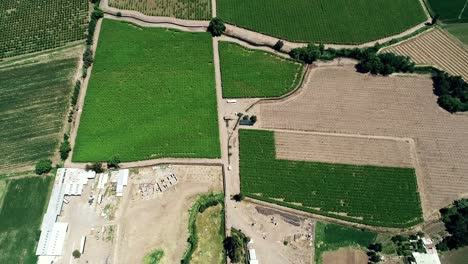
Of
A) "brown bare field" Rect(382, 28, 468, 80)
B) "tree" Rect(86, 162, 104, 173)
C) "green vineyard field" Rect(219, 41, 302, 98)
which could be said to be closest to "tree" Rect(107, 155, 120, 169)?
"tree" Rect(86, 162, 104, 173)

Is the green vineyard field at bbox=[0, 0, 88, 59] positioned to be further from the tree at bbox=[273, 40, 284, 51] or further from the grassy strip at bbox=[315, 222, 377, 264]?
the grassy strip at bbox=[315, 222, 377, 264]

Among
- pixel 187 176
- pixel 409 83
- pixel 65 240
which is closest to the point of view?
pixel 65 240

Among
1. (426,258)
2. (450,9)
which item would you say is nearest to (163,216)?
(426,258)

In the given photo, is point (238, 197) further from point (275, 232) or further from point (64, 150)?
point (64, 150)

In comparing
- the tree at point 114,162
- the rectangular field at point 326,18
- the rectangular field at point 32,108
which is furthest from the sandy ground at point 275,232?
the rectangular field at point 32,108

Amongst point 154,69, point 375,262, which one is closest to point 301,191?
point 375,262

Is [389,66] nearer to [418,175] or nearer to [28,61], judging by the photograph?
[418,175]
